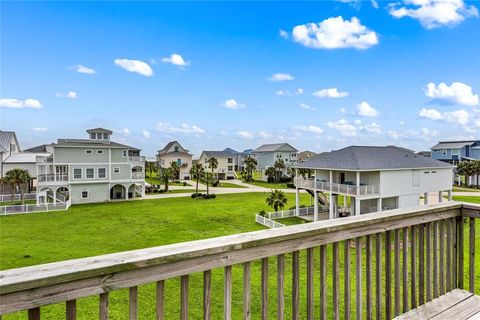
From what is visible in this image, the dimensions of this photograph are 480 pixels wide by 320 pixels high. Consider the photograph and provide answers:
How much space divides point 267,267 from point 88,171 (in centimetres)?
3104

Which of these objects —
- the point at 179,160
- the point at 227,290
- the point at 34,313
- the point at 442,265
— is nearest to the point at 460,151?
the point at 179,160

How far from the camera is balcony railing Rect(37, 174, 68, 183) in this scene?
26.4 meters

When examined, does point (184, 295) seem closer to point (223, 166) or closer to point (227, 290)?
point (227, 290)

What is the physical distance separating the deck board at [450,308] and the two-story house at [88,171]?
30.0 meters

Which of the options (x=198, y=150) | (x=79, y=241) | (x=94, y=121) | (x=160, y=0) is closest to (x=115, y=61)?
(x=94, y=121)


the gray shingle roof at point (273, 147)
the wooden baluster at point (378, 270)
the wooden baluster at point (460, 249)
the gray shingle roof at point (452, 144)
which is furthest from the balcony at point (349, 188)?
the gray shingle roof at point (452, 144)

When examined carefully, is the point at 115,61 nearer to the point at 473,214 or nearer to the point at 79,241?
the point at 79,241

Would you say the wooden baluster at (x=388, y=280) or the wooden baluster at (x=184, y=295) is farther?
the wooden baluster at (x=388, y=280)

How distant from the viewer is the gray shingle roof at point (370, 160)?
60.2 feet

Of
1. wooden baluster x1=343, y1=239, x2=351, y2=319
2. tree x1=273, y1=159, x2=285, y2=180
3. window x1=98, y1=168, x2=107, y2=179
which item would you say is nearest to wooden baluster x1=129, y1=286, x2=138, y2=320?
wooden baluster x1=343, y1=239, x2=351, y2=319

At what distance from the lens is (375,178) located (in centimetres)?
1858

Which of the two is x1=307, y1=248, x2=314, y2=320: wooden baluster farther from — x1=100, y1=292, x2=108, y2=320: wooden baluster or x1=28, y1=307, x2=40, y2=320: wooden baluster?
x1=28, y1=307, x2=40, y2=320: wooden baluster

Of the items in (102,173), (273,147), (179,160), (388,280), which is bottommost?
(102,173)

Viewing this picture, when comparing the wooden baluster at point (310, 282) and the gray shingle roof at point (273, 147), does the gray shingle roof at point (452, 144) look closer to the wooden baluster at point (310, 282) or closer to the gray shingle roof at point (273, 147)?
the gray shingle roof at point (273, 147)
